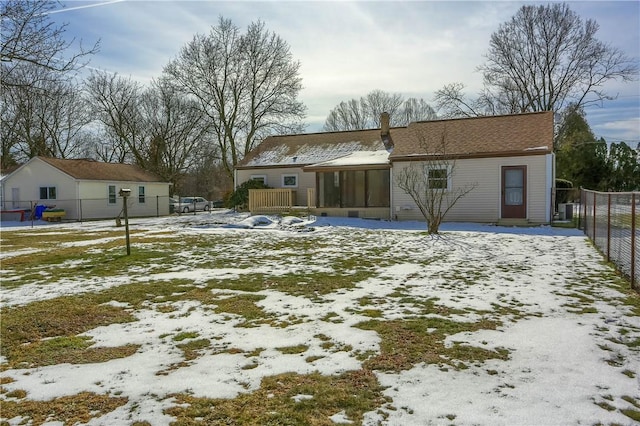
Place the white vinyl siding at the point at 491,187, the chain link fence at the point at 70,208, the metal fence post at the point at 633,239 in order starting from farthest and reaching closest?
the chain link fence at the point at 70,208, the white vinyl siding at the point at 491,187, the metal fence post at the point at 633,239

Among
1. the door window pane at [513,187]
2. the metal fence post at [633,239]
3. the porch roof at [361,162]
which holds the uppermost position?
the porch roof at [361,162]

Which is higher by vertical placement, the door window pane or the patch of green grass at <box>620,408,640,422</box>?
the door window pane

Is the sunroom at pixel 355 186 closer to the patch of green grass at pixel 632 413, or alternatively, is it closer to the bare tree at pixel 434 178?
the bare tree at pixel 434 178

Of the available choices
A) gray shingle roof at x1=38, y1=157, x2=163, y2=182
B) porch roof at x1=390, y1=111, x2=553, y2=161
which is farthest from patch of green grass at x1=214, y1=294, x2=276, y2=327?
gray shingle roof at x1=38, y1=157, x2=163, y2=182

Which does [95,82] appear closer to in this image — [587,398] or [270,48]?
[270,48]

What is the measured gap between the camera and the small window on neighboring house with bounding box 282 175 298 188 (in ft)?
82.0

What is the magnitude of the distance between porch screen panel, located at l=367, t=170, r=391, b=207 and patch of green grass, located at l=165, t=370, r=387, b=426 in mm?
16513

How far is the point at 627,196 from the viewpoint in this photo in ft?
23.1

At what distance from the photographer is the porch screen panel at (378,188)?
65.1 feet

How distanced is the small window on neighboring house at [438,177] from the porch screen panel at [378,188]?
2851 mm

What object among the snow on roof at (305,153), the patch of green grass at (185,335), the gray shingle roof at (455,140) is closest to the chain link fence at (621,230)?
the patch of green grass at (185,335)

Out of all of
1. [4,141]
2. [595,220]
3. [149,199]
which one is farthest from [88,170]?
[595,220]

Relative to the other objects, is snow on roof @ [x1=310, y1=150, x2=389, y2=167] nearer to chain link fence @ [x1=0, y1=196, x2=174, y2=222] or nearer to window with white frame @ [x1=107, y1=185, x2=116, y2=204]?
chain link fence @ [x1=0, y1=196, x2=174, y2=222]

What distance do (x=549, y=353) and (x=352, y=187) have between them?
1700 centimetres
